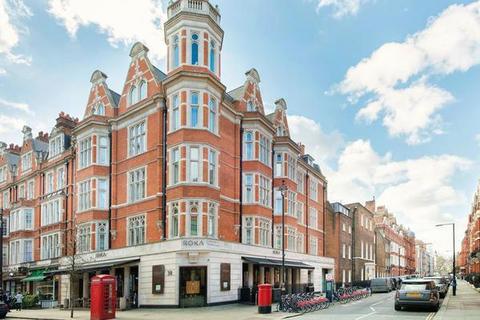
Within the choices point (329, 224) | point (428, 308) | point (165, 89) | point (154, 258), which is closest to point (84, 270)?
point (154, 258)

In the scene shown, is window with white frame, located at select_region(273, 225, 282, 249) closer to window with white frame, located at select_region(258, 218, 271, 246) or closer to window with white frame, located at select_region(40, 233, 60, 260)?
window with white frame, located at select_region(258, 218, 271, 246)

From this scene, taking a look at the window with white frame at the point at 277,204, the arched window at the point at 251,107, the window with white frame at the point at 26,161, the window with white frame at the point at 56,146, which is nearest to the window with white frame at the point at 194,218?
the arched window at the point at 251,107

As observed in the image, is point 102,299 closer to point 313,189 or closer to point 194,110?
point 194,110

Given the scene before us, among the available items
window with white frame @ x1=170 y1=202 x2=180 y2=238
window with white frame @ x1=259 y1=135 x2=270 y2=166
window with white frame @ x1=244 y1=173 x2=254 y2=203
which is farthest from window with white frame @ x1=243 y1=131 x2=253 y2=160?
window with white frame @ x1=170 y1=202 x2=180 y2=238

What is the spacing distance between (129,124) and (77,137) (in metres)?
5.78

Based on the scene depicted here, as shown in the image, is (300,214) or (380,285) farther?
(380,285)

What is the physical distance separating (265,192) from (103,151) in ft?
39.4

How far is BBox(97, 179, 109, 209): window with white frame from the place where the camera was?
35375mm

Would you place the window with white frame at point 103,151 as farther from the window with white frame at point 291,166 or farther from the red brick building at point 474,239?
the red brick building at point 474,239

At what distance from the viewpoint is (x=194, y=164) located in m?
29.7

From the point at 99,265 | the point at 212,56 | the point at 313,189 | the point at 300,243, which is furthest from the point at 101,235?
the point at 313,189

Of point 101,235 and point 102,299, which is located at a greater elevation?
point 101,235

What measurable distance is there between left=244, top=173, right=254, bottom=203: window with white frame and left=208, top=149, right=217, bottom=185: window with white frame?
16.8 feet

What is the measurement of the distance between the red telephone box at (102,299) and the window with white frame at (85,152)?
47.4 feet
